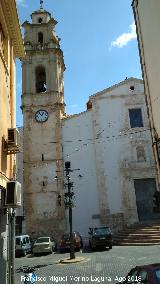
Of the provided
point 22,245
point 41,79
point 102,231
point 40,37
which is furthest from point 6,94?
point 40,37

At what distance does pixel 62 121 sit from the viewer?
34125 mm

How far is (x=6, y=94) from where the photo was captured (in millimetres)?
10164

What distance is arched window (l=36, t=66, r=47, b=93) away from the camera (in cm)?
3571

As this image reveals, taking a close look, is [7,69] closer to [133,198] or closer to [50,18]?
[133,198]

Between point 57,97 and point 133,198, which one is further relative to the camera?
point 57,97

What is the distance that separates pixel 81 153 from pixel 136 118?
6345 mm

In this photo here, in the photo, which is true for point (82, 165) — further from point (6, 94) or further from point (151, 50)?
point (6, 94)

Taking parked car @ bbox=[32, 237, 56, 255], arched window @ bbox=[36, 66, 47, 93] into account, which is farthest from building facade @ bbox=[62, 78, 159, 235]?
parked car @ bbox=[32, 237, 56, 255]

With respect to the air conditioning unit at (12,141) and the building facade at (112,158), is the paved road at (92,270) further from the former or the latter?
the building facade at (112,158)

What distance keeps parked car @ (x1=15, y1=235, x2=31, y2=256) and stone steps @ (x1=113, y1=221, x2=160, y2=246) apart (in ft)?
21.3

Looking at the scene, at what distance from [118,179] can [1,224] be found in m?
23.7

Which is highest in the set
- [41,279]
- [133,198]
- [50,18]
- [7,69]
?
[50,18]

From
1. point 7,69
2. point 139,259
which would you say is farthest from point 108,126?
point 7,69

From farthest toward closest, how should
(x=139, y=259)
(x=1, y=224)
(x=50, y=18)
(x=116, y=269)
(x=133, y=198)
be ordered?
(x=50, y=18), (x=133, y=198), (x=139, y=259), (x=116, y=269), (x=1, y=224)
